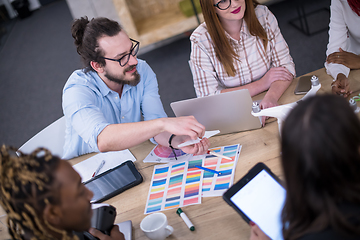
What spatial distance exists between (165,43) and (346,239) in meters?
4.05

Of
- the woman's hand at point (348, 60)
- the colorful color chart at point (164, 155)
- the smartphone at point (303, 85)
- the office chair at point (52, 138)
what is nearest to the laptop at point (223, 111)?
the colorful color chart at point (164, 155)

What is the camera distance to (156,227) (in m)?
1.08

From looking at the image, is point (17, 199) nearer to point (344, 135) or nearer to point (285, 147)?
point (285, 147)

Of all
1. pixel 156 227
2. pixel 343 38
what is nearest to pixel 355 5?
Result: pixel 343 38

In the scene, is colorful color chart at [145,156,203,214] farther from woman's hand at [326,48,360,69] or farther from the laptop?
woman's hand at [326,48,360,69]

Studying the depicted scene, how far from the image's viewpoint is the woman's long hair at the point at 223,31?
1712mm

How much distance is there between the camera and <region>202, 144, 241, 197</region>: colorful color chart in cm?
120

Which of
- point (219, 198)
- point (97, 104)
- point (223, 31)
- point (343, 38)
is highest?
point (223, 31)

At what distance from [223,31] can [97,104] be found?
794 mm

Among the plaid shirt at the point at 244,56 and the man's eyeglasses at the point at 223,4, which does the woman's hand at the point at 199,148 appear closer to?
the plaid shirt at the point at 244,56

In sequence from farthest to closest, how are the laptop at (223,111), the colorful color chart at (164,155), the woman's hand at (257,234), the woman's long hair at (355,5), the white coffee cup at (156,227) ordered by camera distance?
the woman's long hair at (355,5)
the colorful color chart at (164,155)
the laptop at (223,111)
the white coffee cup at (156,227)
the woman's hand at (257,234)

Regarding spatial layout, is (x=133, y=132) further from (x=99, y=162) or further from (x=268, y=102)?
(x=268, y=102)

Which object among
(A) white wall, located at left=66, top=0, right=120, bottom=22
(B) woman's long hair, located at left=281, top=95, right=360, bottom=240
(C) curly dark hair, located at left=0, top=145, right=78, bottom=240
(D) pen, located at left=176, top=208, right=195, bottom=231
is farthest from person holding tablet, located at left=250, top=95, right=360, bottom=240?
(A) white wall, located at left=66, top=0, right=120, bottom=22

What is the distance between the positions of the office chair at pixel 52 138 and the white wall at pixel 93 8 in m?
2.66
